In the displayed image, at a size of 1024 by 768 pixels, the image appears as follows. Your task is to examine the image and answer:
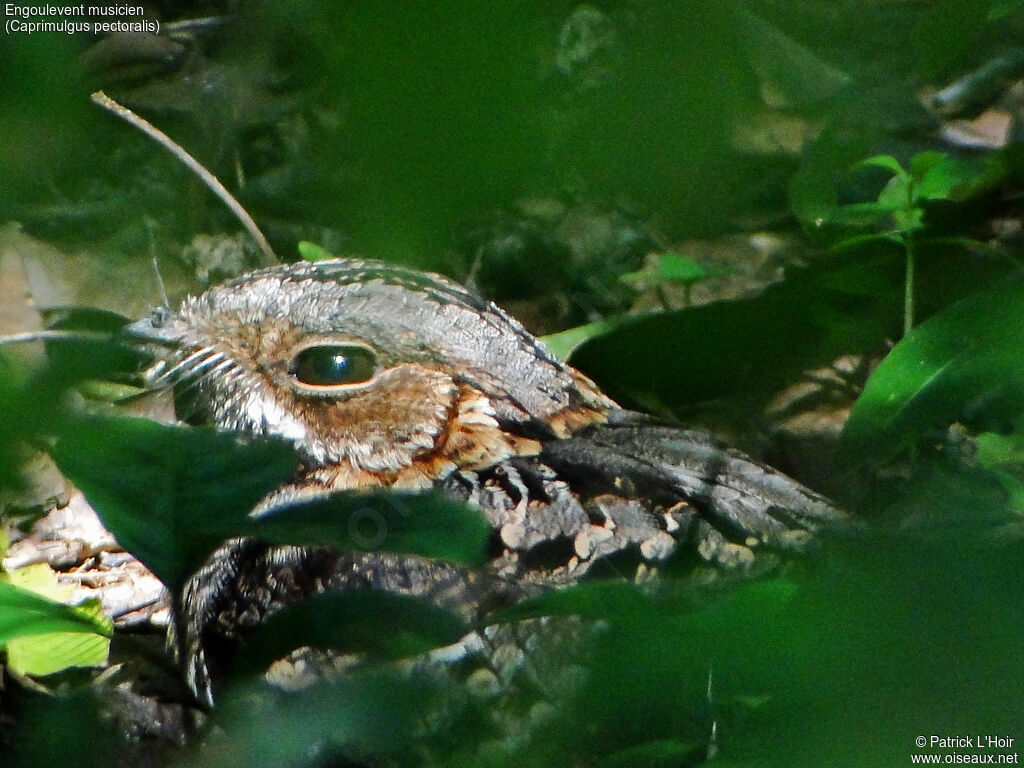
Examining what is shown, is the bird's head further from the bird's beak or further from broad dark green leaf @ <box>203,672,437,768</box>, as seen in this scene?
broad dark green leaf @ <box>203,672,437,768</box>

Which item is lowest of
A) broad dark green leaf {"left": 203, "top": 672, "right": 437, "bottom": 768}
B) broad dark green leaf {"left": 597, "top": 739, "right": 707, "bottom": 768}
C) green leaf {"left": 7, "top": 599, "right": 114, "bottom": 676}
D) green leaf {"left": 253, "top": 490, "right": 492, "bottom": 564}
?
green leaf {"left": 7, "top": 599, "right": 114, "bottom": 676}

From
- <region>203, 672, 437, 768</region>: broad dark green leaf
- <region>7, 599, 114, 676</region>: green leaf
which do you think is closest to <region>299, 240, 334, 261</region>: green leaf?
<region>7, 599, 114, 676</region>: green leaf

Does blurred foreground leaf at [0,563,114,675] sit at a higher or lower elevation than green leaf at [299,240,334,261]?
lower

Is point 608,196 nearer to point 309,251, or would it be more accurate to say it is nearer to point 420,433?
point 420,433

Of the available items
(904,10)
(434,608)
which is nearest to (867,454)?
(904,10)

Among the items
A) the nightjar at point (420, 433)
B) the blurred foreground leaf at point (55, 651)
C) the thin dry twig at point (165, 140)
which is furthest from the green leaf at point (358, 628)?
the blurred foreground leaf at point (55, 651)

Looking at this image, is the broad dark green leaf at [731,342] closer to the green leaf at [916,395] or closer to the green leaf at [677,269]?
the green leaf at [677,269]

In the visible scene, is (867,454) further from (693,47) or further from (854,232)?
(693,47)
